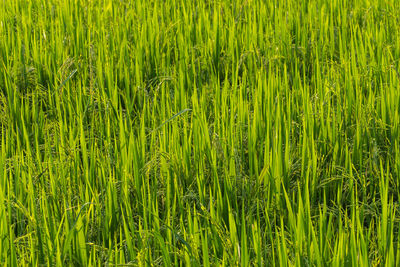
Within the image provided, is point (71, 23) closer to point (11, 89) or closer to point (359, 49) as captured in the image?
point (11, 89)

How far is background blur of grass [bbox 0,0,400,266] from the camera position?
1.59m

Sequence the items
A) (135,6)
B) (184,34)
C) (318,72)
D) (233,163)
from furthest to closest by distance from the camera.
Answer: (135,6) < (184,34) < (318,72) < (233,163)

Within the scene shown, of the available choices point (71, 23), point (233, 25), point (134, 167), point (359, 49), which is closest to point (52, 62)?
point (71, 23)

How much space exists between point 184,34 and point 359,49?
97 cm

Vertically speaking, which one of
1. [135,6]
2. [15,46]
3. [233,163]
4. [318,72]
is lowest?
[233,163]

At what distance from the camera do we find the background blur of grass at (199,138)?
62.6 inches

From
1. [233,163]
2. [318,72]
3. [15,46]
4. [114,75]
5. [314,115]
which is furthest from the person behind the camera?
[15,46]

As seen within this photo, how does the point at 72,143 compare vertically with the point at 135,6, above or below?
below

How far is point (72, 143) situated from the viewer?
213cm

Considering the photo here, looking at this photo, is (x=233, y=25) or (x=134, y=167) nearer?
(x=134, y=167)

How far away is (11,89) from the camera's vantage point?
267 cm

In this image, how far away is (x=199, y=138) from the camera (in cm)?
207

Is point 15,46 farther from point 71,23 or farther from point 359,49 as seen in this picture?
point 359,49

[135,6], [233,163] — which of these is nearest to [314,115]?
[233,163]
